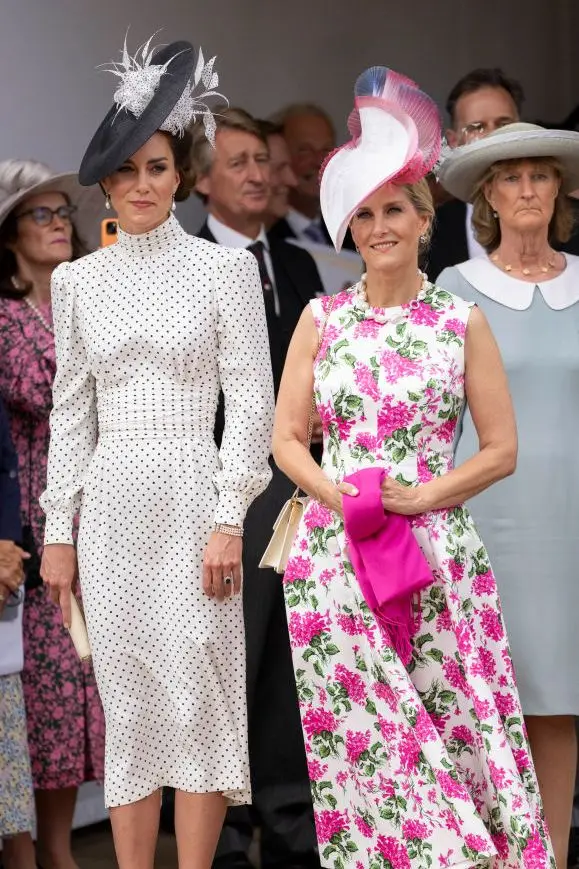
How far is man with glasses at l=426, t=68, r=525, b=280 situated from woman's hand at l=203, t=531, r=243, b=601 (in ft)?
5.39

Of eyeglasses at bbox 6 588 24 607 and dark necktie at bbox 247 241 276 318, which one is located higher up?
dark necktie at bbox 247 241 276 318

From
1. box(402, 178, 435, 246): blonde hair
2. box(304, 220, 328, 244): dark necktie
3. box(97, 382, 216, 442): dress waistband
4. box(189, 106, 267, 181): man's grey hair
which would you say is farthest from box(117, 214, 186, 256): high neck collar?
box(304, 220, 328, 244): dark necktie

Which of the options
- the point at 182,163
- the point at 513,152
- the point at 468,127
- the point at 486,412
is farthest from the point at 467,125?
the point at 486,412

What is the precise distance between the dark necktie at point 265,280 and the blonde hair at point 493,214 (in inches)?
37.7

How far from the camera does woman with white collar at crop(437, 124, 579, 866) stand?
4.34 metres

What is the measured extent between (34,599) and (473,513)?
1.47m

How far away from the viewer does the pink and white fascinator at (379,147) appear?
3762 millimetres

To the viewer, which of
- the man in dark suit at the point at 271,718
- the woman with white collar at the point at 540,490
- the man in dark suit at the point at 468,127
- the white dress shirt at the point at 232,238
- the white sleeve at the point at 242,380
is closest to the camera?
the white sleeve at the point at 242,380

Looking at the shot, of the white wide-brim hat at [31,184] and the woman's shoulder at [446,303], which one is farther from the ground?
the white wide-brim hat at [31,184]

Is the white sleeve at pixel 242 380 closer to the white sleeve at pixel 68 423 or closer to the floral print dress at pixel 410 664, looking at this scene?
the floral print dress at pixel 410 664

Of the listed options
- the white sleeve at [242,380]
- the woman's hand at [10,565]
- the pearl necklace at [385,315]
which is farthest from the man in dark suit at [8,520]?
the pearl necklace at [385,315]

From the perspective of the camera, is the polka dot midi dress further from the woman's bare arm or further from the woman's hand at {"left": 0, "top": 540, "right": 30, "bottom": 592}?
the woman's hand at {"left": 0, "top": 540, "right": 30, "bottom": 592}

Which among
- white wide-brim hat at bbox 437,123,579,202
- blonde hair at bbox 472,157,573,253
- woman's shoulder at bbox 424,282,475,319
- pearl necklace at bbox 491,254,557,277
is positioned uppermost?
white wide-brim hat at bbox 437,123,579,202

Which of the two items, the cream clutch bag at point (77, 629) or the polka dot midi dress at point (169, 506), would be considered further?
the cream clutch bag at point (77, 629)
